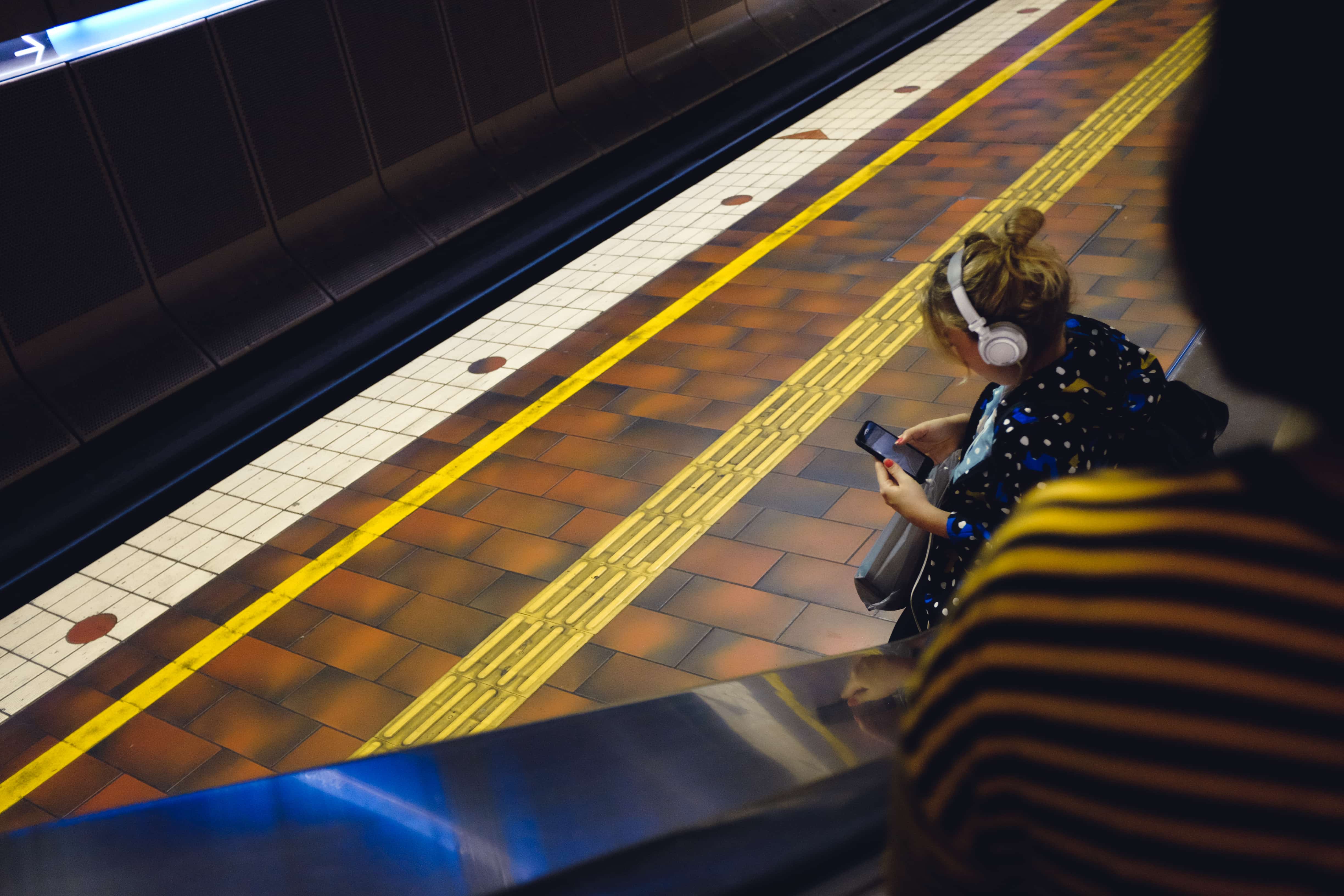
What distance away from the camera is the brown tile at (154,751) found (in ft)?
9.96

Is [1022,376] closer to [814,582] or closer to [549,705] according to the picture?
[814,582]

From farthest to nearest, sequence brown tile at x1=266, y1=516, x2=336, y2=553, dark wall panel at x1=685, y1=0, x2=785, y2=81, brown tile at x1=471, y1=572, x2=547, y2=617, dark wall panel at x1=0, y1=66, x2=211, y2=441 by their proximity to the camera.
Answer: dark wall panel at x1=685, y1=0, x2=785, y2=81 → dark wall panel at x1=0, y1=66, x2=211, y2=441 → brown tile at x1=266, y1=516, x2=336, y2=553 → brown tile at x1=471, y1=572, x2=547, y2=617

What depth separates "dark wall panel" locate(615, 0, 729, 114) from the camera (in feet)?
24.0

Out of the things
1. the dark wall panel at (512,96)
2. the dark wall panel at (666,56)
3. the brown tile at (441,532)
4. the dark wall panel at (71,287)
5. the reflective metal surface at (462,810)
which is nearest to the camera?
the reflective metal surface at (462,810)

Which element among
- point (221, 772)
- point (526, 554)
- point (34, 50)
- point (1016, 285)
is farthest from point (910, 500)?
point (34, 50)

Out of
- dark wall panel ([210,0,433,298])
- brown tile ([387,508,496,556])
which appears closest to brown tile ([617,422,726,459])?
brown tile ([387,508,496,556])

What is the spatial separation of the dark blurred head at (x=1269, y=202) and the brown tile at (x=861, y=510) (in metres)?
2.89

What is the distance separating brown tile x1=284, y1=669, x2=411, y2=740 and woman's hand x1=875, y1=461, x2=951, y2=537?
1.76 meters

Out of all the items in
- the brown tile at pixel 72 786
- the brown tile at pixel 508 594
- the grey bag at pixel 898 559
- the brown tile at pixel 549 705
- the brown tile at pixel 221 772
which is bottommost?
the brown tile at pixel 72 786

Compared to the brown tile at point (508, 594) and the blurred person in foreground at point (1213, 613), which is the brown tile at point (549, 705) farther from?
the blurred person in foreground at point (1213, 613)

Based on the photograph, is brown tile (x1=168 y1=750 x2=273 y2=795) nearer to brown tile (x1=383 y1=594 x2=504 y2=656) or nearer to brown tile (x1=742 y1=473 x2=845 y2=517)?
brown tile (x1=383 y1=594 x2=504 y2=656)

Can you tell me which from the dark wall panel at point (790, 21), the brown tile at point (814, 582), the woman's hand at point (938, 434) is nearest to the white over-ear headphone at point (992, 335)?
the woman's hand at point (938, 434)

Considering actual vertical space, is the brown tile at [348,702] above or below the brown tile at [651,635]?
below

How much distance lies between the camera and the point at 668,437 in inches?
162
